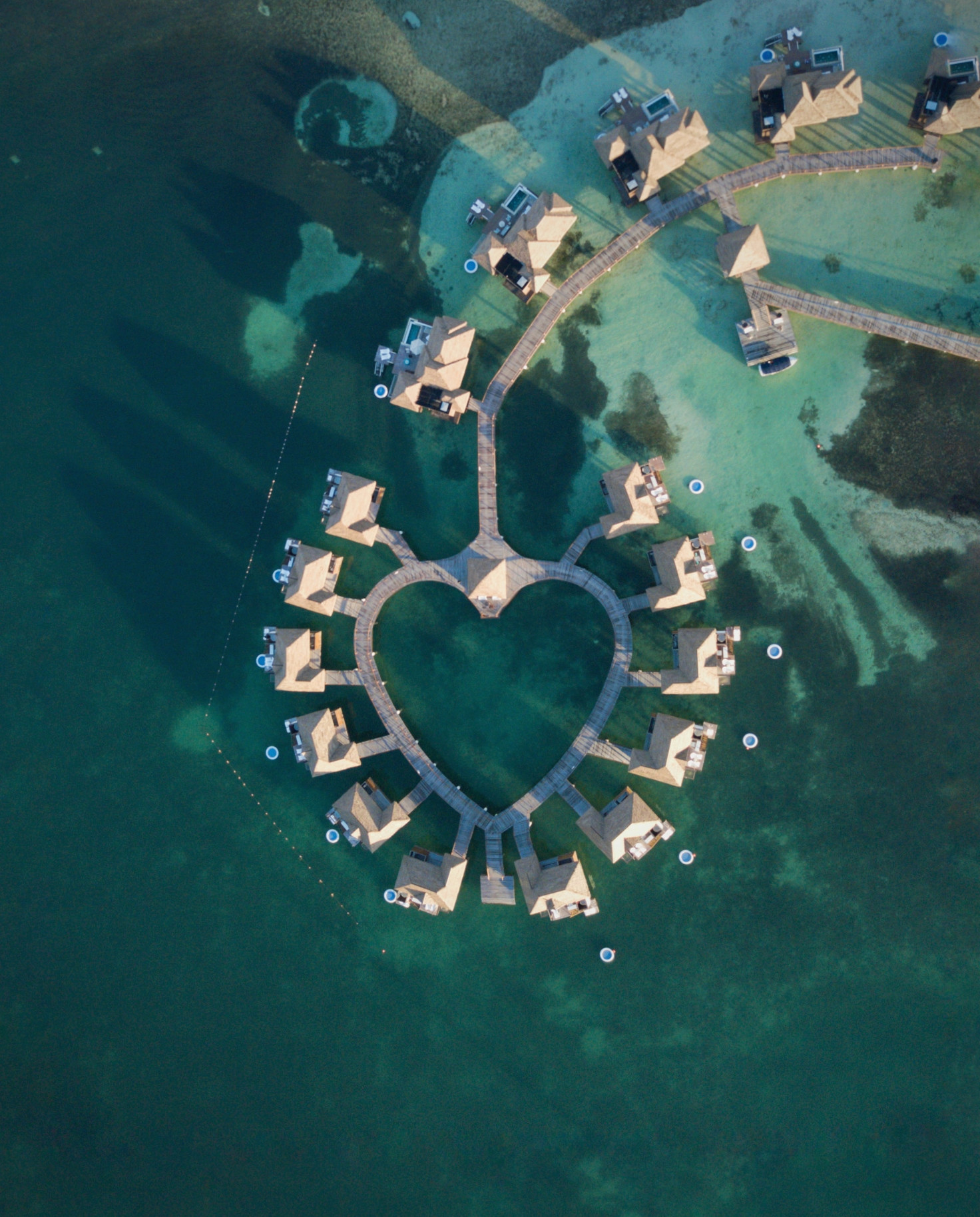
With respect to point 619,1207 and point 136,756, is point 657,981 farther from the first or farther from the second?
point 136,756

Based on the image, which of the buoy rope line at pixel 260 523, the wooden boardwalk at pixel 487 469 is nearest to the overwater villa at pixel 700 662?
the wooden boardwalk at pixel 487 469

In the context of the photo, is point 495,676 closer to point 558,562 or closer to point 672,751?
point 558,562

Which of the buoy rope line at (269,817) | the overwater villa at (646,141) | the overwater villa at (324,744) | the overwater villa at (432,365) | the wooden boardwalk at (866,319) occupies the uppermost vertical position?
the overwater villa at (646,141)

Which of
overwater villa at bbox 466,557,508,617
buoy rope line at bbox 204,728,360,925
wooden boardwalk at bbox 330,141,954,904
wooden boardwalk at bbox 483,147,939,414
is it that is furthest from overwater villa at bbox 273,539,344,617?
wooden boardwalk at bbox 483,147,939,414

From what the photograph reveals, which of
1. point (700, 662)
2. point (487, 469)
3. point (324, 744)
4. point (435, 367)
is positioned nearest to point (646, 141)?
point (435, 367)

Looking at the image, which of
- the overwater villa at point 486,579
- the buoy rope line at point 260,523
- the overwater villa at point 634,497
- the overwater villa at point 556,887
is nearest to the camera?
the overwater villa at point 634,497

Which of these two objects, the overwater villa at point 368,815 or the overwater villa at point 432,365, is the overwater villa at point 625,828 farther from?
the overwater villa at point 432,365

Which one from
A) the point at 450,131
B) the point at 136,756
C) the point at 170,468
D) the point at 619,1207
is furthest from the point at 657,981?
the point at 450,131
